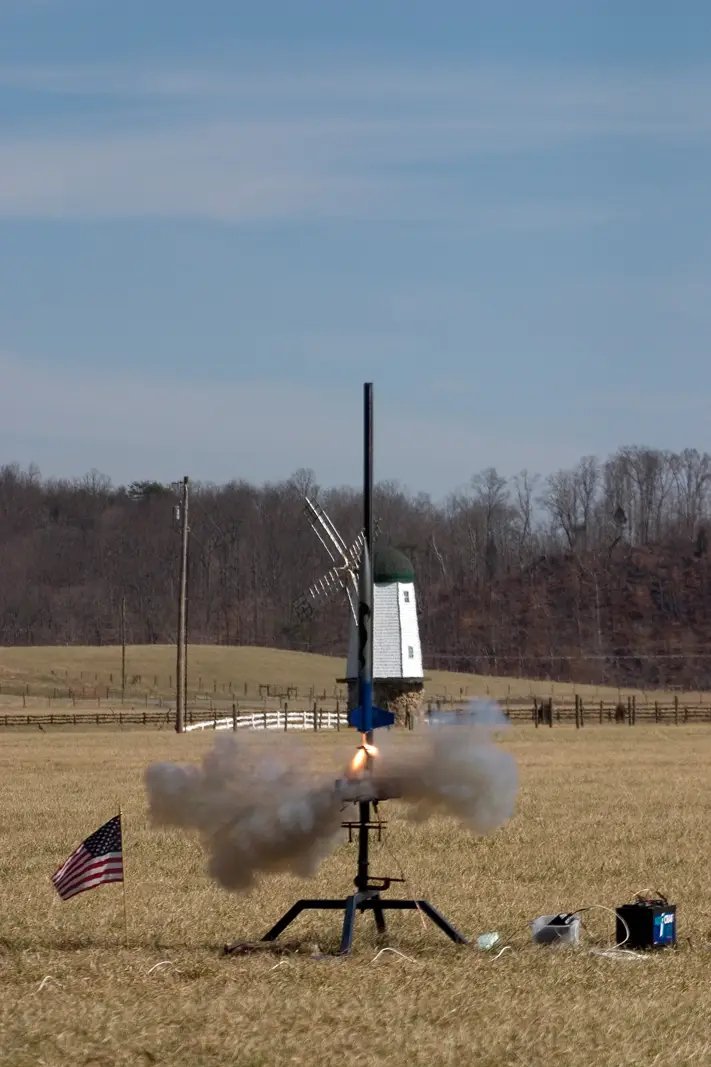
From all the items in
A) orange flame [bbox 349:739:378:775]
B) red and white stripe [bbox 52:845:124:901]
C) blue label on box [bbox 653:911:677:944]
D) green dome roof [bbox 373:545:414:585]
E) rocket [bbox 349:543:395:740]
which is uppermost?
green dome roof [bbox 373:545:414:585]

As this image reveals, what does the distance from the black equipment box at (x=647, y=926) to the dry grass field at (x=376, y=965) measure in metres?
0.19

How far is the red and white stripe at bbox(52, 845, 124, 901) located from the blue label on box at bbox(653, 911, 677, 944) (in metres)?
4.65

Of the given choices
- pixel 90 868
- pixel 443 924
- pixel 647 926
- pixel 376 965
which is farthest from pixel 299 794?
pixel 647 926

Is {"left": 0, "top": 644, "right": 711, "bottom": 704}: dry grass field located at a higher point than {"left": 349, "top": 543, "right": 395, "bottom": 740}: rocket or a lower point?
higher

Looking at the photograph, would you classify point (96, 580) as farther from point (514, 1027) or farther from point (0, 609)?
point (514, 1027)

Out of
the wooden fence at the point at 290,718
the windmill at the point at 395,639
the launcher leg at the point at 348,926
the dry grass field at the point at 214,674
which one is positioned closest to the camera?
the launcher leg at the point at 348,926

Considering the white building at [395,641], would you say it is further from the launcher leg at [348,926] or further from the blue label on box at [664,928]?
the launcher leg at [348,926]

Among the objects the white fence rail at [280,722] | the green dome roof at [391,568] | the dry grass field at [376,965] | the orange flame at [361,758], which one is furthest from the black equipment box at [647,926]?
the white fence rail at [280,722]

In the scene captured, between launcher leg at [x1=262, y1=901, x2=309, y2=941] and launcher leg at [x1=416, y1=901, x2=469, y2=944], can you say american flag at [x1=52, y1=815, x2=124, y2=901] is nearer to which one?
launcher leg at [x1=262, y1=901, x2=309, y2=941]

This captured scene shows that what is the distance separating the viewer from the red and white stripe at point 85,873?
14.5 meters

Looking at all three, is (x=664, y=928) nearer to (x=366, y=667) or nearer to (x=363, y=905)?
(x=363, y=905)

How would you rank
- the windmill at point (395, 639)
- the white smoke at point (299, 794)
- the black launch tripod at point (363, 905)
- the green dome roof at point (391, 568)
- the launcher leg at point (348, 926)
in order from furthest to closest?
the green dome roof at point (391, 568), the windmill at point (395, 639), the white smoke at point (299, 794), the black launch tripod at point (363, 905), the launcher leg at point (348, 926)

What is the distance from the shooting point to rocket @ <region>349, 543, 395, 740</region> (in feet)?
47.3

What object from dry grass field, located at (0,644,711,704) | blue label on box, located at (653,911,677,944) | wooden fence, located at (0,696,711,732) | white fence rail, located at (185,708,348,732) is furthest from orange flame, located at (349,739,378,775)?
dry grass field, located at (0,644,711,704)
